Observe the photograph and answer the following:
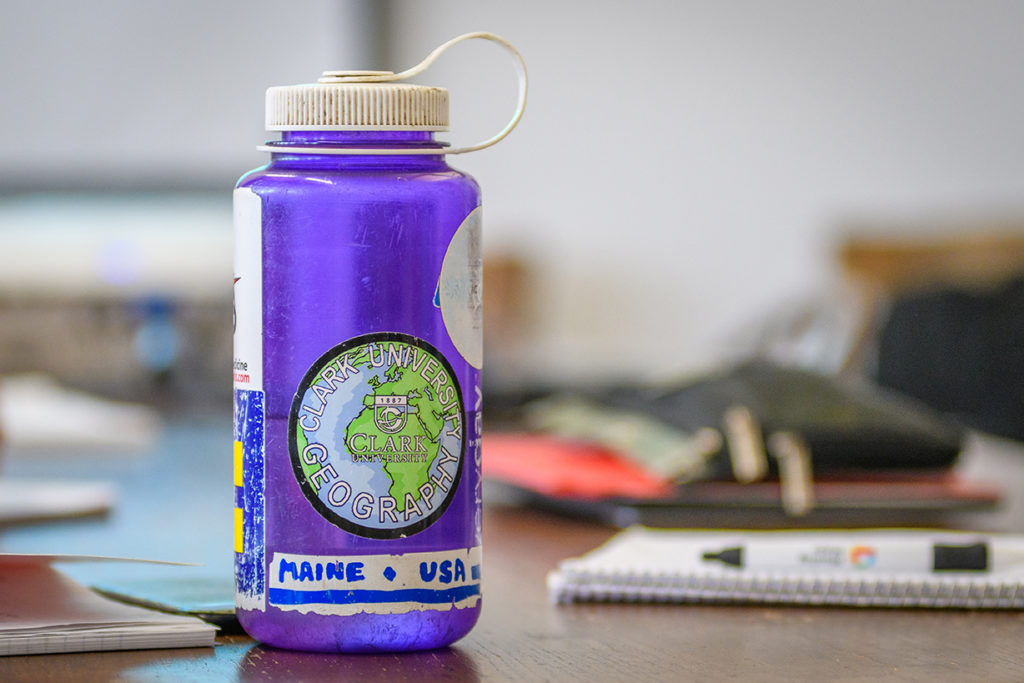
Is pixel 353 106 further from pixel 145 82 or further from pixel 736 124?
pixel 736 124

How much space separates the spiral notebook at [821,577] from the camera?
0.55 m

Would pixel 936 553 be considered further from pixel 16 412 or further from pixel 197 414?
pixel 197 414

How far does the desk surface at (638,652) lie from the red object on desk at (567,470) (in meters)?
0.20

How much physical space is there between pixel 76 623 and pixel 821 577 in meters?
0.30

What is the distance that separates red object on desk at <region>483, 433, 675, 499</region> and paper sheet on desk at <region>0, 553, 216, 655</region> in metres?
0.36

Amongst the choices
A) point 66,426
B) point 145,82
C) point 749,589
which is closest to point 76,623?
point 749,589

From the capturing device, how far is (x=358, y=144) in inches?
17.4

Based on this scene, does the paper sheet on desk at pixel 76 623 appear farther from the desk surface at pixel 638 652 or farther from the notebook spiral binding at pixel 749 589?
the notebook spiral binding at pixel 749 589

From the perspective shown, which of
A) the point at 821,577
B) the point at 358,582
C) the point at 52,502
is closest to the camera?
the point at 358,582

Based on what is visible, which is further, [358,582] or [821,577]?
[821,577]

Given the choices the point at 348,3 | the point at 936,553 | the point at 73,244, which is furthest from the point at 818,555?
the point at 348,3

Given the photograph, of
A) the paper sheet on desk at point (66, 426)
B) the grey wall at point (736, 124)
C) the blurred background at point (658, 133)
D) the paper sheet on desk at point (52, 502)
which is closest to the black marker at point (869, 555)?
the paper sheet on desk at point (52, 502)

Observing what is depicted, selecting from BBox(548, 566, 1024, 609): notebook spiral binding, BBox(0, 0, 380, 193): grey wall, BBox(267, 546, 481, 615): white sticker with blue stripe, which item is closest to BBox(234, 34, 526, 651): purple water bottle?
BBox(267, 546, 481, 615): white sticker with blue stripe

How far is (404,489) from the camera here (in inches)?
17.1
